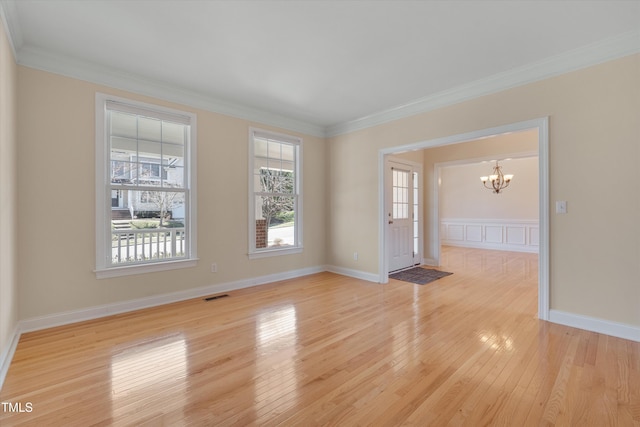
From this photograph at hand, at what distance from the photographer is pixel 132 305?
3.40 meters

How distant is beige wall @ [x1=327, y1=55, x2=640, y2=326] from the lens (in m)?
2.64

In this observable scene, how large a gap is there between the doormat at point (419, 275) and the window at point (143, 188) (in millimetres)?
3473

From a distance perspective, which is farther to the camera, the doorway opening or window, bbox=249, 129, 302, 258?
the doorway opening

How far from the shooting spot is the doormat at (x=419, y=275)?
4.86 m

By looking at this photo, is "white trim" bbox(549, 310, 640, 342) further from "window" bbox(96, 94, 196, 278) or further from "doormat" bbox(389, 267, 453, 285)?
"window" bbox(96, 94, 196, 278)

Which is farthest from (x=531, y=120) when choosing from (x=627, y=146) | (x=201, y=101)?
(x=201, y=101)

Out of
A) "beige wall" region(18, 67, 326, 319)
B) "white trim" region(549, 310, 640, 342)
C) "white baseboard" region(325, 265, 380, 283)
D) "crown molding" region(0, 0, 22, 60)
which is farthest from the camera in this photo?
"white baseboard" region(325, 265, 380, 283)

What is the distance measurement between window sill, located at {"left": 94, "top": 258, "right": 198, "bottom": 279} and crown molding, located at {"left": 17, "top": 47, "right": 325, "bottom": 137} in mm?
2108

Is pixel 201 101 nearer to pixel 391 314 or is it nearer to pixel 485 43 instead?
pixel 485 43

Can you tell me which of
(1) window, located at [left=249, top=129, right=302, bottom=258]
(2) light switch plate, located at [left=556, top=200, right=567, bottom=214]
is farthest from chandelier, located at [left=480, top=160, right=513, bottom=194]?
(1) window, located at [left=249, top=129, right=302, bottom=258]

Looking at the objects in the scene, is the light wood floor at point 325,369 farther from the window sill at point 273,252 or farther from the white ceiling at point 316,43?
the white ceiling at point 316,43

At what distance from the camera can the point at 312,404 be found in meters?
1.76

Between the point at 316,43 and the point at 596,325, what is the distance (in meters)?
3.88

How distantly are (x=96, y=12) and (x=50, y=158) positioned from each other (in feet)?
5.13
